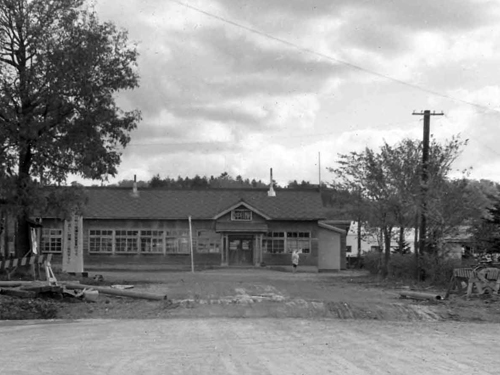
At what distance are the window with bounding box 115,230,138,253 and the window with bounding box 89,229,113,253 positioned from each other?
0.52 metres

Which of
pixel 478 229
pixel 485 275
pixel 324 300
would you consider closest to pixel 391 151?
pixel 478 229

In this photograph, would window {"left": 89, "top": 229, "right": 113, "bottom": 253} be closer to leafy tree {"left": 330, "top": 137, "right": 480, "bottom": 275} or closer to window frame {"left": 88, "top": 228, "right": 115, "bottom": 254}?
window frame {"left": 88, "top": 228, "right": 115, "bottom": 254}

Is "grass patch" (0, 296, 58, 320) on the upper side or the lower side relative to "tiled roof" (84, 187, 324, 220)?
lower

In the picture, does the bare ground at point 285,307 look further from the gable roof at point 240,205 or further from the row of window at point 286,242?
the row of window at point 286,242

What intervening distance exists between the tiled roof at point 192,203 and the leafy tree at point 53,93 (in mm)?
21612

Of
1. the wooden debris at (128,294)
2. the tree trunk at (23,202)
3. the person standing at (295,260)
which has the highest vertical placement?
the tree trunk at (23,202)

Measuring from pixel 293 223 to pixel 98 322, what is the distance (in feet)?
120

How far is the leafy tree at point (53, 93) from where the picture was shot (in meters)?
30.4

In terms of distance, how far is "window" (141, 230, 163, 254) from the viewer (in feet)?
176

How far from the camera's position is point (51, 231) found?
176 ft

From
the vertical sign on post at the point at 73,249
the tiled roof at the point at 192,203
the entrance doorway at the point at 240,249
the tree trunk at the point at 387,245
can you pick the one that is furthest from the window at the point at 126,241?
the tree trunk at the point at 387,245

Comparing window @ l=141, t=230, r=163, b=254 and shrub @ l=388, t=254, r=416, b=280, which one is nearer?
shrub @ l=388, t=254, r=416, b=280

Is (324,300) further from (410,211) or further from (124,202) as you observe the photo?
(124,202)

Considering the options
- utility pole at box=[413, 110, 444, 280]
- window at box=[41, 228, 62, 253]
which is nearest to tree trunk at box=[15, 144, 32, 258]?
utility pole at box=[413, 110, 444, 280]
